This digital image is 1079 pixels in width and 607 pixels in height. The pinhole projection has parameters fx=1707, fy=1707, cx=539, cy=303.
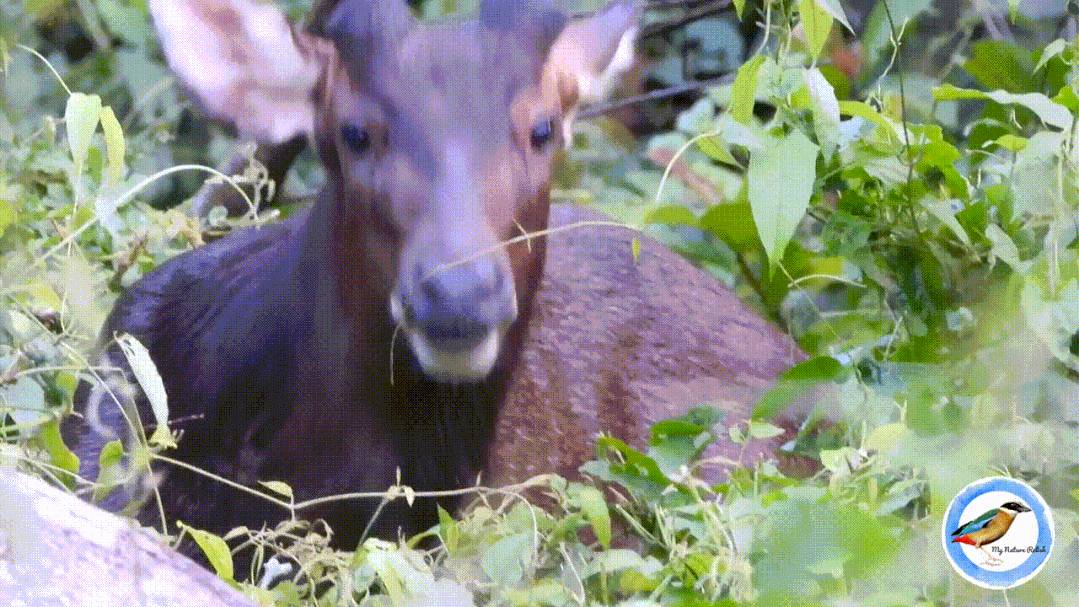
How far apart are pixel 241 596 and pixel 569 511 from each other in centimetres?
59

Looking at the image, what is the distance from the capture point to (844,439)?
2193mm

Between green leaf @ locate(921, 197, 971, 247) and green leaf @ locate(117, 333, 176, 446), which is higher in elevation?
green leaf @ locate(117, 333, 176, 446)

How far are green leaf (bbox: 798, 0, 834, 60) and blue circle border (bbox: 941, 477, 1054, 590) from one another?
561mm

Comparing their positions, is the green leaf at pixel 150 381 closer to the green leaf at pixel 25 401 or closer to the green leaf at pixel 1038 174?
the green leaf at pixel 25 401

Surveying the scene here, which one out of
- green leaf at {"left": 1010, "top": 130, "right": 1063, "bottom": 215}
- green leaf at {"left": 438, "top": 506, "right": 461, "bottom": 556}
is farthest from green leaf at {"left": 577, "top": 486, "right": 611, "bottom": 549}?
green leaf at {"left": 1010, "top": 130, "right": 1063, "bottom": 215}

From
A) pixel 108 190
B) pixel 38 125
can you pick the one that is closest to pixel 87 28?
pixel 38 125

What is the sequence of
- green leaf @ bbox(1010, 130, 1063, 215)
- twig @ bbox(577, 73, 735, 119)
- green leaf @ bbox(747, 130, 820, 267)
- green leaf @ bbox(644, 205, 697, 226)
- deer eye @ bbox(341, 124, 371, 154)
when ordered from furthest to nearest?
twig @ bbox(577, 73, 735, 119) < green leaf @ bbox(644, 205, 697, 226) < green leaf @ bbox(1010, 130, 1063, 215) < deer eye @ bbox(341, 124, 371, 154) < green leaf @ bbox(747, 130, 820, 267)

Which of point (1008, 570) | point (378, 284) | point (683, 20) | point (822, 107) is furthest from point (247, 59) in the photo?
point (683, 20)

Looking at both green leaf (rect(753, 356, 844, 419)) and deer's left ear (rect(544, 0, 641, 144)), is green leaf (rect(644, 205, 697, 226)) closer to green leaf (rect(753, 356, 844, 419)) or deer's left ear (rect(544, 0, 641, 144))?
deer's left ear (rect(544, 0, 641, 144))

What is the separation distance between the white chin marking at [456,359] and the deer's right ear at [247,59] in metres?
0.37

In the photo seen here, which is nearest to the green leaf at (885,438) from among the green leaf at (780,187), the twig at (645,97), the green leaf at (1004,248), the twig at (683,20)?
the green leaf at (780,187)

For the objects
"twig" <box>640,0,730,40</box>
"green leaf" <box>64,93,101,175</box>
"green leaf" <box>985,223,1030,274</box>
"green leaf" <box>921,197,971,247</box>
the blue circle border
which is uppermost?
"green leaf" <box>64,93,101,175</box>

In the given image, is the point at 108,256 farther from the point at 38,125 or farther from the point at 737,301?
the point at 737,301

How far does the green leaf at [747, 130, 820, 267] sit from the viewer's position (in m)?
2.06
